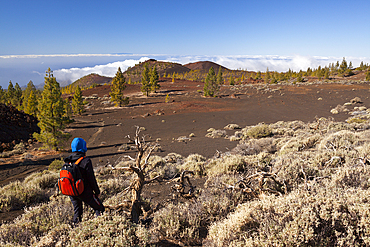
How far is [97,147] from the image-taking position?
55.8ft

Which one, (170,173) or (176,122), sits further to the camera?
(176,122)

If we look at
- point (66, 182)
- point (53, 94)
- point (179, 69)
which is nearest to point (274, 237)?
point (66, 182)

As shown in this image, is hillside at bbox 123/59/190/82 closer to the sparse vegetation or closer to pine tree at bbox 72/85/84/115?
pine tree at bbox 72/85/84/115

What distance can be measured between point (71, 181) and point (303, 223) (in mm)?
3086

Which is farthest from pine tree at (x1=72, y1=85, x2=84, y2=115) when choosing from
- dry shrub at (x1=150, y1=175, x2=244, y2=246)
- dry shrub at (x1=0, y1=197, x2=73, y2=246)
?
dry shrub at (x1=150, y1=175, x2=244, y2=246)

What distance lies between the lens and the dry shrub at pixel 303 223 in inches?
82.0

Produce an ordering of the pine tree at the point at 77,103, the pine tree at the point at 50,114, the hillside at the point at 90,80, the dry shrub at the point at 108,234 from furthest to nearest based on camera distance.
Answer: the hillside at the point at 90,80 < the pine tree at the point at 77,103 < the pine tree at the point at 50,114 < the dry shrub at the point at 108,234

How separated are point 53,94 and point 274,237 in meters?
19.6

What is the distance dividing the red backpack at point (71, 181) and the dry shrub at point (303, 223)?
6.66ft

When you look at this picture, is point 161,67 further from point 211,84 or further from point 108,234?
point 108,234

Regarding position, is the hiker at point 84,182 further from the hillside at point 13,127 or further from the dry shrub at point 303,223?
the hillside at point 13,127

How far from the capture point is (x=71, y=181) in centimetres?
296

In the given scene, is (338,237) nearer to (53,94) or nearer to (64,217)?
(64,217)

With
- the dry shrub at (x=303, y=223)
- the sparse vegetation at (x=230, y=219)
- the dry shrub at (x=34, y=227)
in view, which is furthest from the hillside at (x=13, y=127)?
the dry shrub at (x=303, y=223)
